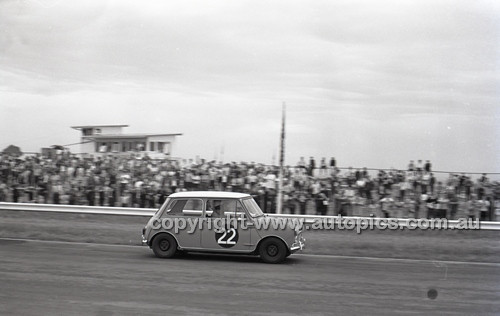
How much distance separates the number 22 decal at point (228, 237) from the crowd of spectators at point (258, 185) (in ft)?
15.2

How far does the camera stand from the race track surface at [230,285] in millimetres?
6965

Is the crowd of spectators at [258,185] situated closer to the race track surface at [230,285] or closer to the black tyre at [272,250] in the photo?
the race track surface at [230,285]

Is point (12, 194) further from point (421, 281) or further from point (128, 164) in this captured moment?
point (421, 281)

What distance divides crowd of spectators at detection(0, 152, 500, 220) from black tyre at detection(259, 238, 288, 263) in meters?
4.46

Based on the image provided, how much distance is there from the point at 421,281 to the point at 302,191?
6681 mm

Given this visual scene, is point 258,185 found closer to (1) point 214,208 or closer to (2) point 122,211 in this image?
(2) point 122,211

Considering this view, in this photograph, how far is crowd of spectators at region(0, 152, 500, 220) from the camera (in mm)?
14805

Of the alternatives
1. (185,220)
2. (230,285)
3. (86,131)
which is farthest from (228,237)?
(86,131)

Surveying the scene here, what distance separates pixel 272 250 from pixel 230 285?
2875 mm

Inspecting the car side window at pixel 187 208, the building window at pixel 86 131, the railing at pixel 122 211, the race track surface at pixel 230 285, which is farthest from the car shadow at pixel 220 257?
the building window at pixel 86 131

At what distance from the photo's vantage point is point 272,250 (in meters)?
11.3

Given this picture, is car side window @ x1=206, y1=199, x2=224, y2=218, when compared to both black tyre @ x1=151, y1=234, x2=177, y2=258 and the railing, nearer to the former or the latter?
black tyre @ x1=151, y1=234, x2=177, y2=258

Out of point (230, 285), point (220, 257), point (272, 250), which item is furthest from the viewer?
point (220, 257)

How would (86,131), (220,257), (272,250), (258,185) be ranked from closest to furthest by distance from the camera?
(272,250) < (220,257) < (258,185) < (86,131)
